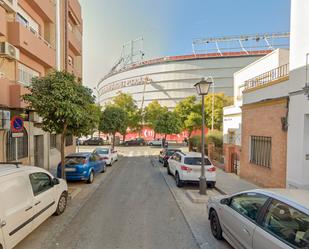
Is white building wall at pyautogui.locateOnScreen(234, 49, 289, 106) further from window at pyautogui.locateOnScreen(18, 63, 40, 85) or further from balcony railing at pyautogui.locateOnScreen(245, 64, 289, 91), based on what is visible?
window at pyautogui.locateOnScreen(18, 63, 40, 85)

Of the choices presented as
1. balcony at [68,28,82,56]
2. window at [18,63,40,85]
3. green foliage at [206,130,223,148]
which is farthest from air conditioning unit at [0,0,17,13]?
green foliage at [206,130,223,148]

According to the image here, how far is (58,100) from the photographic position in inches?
333

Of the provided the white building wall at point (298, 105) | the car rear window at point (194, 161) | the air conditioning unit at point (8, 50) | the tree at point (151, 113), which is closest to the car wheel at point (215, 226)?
the white building wall at point (298, 105)

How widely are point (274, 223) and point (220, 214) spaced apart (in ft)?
5.69

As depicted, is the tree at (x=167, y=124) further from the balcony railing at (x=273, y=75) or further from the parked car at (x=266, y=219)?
the parked car at (x=266, y=219)

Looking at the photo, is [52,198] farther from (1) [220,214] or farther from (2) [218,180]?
(2) [218,180]

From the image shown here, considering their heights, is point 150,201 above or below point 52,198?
below

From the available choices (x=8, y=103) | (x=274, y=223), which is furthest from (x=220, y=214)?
(x=8, y=103)

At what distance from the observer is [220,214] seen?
5.19m

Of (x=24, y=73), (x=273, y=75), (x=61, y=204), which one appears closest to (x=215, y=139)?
(x=273, y=75)

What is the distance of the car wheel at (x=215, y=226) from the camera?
5.28 meters

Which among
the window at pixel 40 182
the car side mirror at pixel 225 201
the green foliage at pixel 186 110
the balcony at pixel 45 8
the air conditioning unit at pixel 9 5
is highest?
the balcony at pixel 45 8

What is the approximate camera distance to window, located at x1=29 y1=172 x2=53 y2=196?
5402 mm

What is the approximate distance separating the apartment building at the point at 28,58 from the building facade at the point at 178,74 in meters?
41.2
